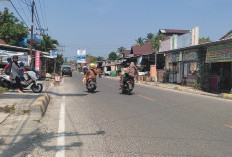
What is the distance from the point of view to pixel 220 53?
15992mm

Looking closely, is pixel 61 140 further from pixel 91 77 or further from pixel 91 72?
pixel 91 72

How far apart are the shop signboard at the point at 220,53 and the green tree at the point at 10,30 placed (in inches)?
1057

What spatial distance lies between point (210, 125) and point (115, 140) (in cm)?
273

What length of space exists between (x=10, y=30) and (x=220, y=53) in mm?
28312

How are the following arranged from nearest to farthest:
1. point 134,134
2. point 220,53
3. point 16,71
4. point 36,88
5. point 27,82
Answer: point 134,134 → point 16,71 → point 27,82 → point 36,88 → point 220,53

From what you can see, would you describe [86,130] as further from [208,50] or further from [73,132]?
[208,50]

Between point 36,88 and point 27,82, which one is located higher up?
point 27,82

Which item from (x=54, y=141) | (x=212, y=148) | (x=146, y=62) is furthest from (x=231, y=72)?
(x=146, y=62)

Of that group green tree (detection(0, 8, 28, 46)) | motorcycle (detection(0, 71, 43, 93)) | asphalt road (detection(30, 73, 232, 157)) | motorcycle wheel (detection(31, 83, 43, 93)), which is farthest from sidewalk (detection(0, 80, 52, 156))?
green tree (detection(0, 8, 28, 46))

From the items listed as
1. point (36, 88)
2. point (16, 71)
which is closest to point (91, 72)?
point (36, 88)

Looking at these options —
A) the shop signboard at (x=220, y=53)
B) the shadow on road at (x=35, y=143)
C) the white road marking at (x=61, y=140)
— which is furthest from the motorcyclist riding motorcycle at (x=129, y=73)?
the shadow on road at (x=35, y=143)

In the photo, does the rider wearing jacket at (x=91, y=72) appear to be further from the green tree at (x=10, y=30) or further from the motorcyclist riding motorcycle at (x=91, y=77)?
the green tree at (x=10, y=30)

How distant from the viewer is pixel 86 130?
18.5 ft

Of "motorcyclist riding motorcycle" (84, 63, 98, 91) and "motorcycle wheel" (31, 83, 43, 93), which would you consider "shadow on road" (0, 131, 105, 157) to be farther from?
"motorcyclist riding motorcycle" (84, 63, 98, 91)
